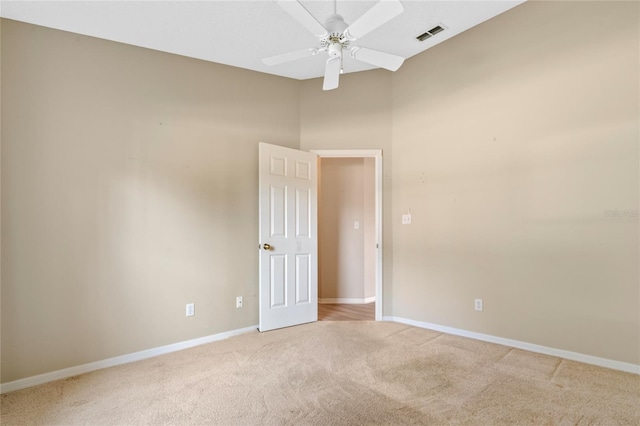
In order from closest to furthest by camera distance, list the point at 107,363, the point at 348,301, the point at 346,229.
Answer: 1. the point at 107,363
2. the point at 348,301
3. the point at 346,229

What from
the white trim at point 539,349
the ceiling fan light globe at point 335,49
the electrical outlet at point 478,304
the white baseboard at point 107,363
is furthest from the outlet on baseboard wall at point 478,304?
the ceiling fan light globe at point 335,49

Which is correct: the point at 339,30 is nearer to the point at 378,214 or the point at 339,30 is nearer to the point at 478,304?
the point at 378,214

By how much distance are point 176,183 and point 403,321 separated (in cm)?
283

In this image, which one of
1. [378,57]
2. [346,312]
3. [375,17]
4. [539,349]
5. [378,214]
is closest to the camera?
[375,17]

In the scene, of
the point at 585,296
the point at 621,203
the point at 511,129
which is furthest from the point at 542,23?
the point at 585,296

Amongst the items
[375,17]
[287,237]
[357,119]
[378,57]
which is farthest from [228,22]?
[287,237]

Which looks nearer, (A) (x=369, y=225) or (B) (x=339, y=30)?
(B) (x=339, y=30)

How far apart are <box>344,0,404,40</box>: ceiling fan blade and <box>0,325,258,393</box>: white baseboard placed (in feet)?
9.45

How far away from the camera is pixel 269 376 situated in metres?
2.26

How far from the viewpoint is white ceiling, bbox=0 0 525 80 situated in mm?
2275

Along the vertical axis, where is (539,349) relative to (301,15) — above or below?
below

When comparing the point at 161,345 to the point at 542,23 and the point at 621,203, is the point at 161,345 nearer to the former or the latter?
the point at 621,203

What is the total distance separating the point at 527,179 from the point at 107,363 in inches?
154

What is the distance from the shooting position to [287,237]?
343cm
